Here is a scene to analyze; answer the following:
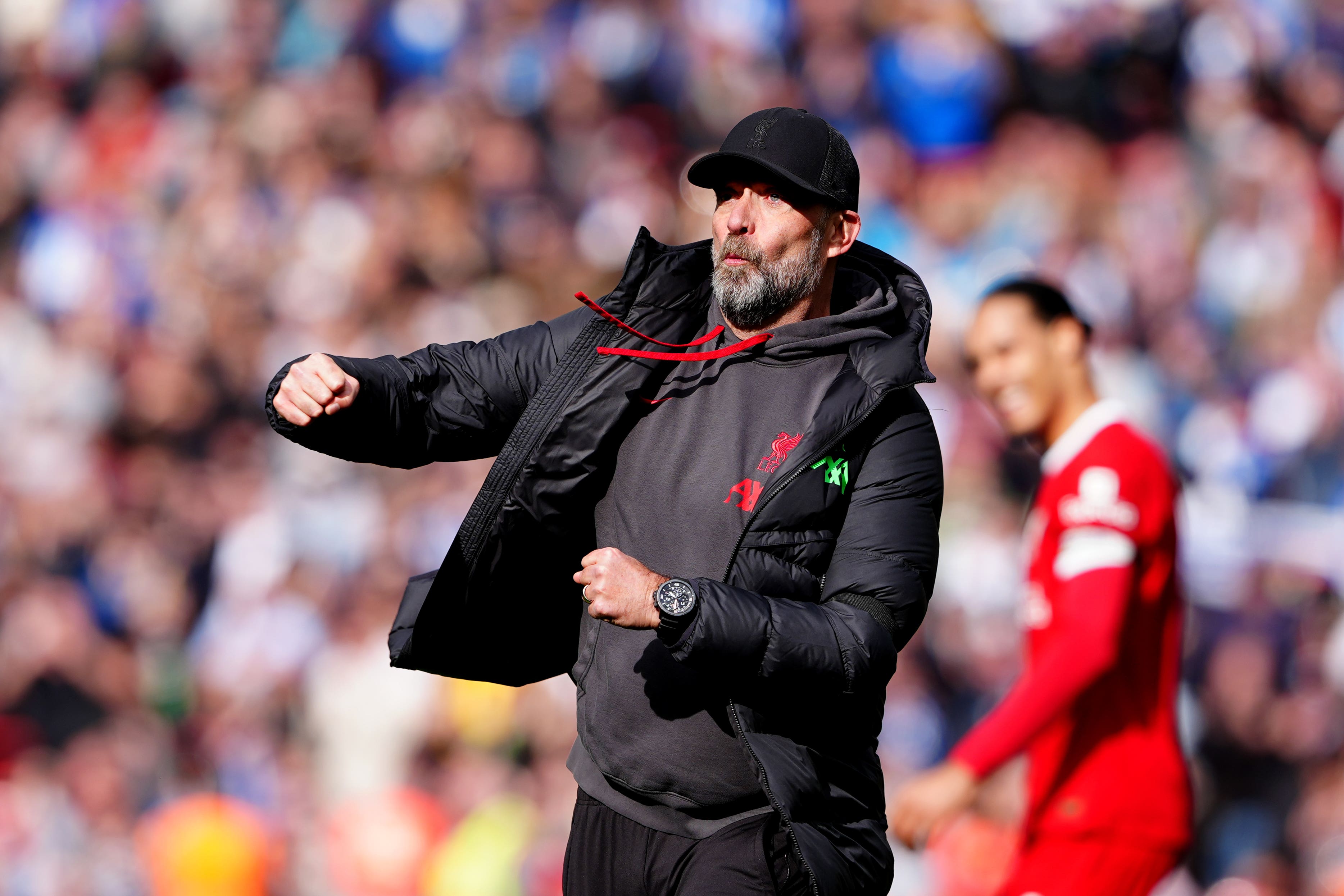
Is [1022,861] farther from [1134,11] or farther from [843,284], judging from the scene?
[1134,11]

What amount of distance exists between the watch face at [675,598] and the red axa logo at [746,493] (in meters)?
0.36

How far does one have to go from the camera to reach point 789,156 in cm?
299

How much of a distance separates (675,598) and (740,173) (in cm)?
101

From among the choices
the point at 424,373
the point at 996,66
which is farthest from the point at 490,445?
the point at 996,66

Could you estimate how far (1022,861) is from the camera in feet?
13.3

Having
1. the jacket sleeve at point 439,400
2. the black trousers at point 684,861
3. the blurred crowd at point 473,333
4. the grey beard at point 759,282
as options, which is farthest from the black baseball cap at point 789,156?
the blurred crowd at point 473,333

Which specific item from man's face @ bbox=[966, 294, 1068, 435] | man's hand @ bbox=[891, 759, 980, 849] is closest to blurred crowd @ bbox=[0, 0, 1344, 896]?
man's face @ bbox=[966, 294, 1068, 435]

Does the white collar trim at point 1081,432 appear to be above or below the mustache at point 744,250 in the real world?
below

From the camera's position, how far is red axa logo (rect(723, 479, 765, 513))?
9.42 ft

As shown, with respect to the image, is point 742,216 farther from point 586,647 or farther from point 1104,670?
point 1104,670

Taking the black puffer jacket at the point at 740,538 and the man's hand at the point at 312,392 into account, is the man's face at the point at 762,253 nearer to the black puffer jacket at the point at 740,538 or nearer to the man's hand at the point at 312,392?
the black puffer jacket at the point at 740,538

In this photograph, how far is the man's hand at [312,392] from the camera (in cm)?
271

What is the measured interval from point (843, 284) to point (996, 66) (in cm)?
622

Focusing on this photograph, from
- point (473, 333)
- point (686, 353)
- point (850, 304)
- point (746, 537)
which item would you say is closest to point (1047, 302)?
point (850, 304)
